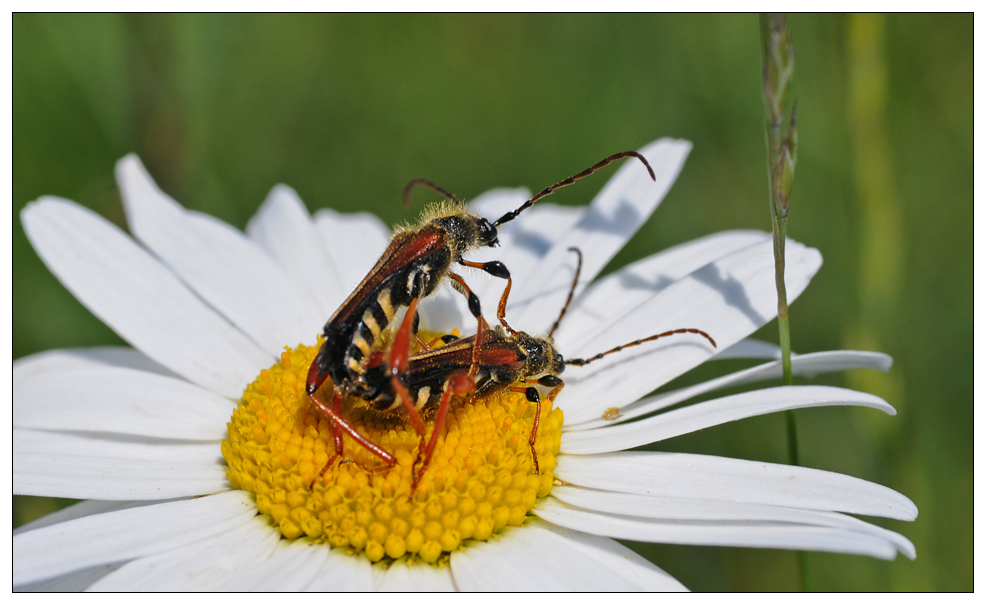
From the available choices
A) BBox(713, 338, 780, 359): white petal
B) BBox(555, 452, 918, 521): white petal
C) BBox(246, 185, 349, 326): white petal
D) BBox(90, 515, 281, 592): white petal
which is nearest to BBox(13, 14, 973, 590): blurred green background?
BBox(713, 338, 780, 359): white petal

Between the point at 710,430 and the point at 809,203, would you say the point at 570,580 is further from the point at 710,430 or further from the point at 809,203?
the point at 809,203

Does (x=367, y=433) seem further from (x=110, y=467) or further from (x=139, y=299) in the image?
(x=139, y=299)

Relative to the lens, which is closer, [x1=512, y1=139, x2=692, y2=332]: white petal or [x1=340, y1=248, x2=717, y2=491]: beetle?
[x1=340, y1=248, x2=717, y2=491]: beetle

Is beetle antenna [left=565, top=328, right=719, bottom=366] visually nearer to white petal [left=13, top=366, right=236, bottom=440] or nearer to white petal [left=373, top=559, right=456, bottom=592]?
white petal [left=373, top=559, right=456, bottom=592]

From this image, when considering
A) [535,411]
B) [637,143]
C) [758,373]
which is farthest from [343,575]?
[637,143]

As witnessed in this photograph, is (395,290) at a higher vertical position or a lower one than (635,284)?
lower

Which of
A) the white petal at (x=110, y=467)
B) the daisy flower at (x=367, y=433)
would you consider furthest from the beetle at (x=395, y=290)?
the white petal at (x=110, y=467)
